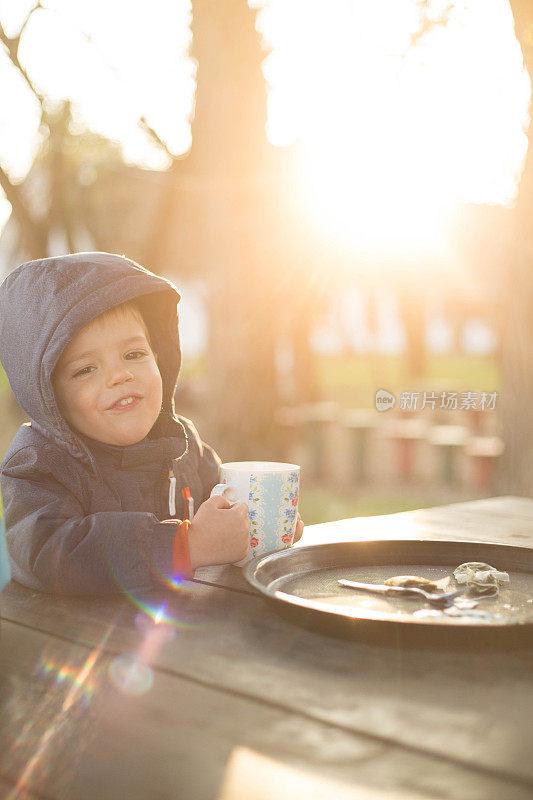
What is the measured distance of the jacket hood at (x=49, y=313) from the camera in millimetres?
1288

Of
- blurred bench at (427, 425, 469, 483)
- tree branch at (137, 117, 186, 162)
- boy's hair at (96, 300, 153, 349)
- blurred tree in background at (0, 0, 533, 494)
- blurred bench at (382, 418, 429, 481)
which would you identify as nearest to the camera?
boy's hair at (96, 300, 153, 349)

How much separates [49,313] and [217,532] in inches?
17.0

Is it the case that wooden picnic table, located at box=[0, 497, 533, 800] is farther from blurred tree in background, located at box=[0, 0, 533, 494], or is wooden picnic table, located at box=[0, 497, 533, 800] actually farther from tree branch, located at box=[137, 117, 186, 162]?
tree branch, located at box=[137, 117, 186, 162]

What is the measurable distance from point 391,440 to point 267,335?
302cm

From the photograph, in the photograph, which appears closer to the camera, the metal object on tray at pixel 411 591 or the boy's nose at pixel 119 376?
the metal object on tray at pixel 411 591

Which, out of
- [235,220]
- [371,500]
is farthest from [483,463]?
[235,220]

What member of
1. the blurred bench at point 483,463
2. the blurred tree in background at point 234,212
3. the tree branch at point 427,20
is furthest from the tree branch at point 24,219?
the blurred bench at point 483,463

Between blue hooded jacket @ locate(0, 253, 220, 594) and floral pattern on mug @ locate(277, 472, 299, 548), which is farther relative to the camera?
floral pattern on mug @ locate(277, 472, 299, 548)

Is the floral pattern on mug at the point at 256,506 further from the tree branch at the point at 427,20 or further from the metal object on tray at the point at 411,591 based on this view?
the tree branch at the point at 427,20

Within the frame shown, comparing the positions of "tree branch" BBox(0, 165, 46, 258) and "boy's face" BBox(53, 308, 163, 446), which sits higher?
"tree branch" BBox(0, 165, 46, 258)

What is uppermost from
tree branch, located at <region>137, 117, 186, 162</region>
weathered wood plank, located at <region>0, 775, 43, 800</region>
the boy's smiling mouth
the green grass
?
tree branch, located at <region>137, 117, 186, 162</region>

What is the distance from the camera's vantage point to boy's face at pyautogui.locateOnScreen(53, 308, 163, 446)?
134 centimetres

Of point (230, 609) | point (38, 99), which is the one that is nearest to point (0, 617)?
point (230, 609)

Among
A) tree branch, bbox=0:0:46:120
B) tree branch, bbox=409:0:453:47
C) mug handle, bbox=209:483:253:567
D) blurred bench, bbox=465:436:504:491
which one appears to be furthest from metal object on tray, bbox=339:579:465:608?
blurred bench, bbox=465:436:504:491
